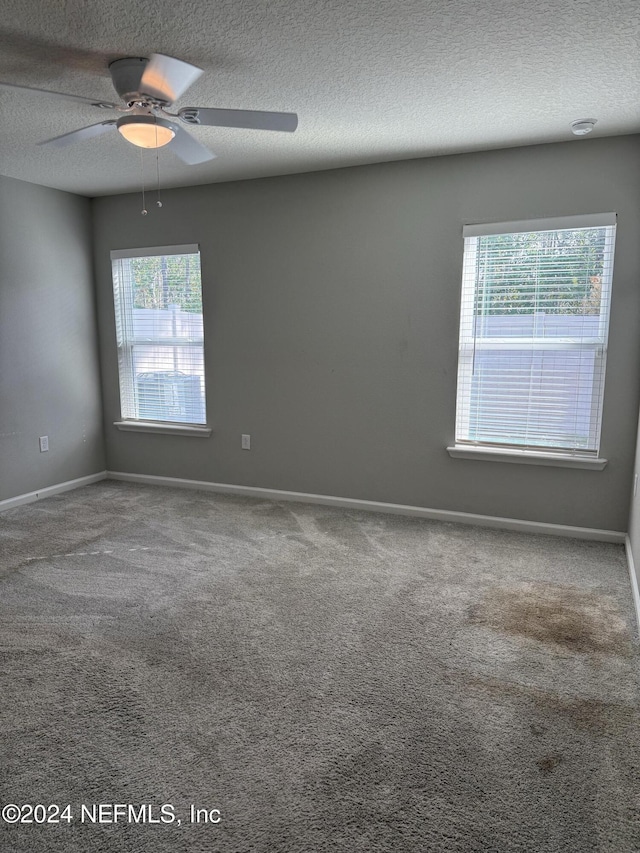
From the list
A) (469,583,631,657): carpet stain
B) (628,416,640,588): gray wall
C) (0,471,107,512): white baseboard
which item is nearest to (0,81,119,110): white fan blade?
(469,583,631,657): carpet stain

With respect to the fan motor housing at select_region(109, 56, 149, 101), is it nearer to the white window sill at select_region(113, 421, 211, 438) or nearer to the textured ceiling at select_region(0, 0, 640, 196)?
the textured ceiling at select_region(0, 0, 640, 196)

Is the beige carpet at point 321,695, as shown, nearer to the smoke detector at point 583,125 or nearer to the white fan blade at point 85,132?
the white fan blade at point 85,132

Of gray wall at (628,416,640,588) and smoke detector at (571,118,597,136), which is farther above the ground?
smoke detector at (571,118,597,136)

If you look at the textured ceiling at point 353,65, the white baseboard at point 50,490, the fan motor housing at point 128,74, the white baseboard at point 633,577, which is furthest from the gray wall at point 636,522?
the white baseboard at point 50,490

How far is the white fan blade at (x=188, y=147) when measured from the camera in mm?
2441

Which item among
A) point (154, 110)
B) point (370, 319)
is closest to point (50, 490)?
point (370, 319)

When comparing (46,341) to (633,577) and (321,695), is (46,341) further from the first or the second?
(633,577)

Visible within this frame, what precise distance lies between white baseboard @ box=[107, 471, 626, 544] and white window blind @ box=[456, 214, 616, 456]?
502 mm

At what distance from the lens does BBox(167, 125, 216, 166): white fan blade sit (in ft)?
8.01

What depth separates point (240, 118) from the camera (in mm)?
2244

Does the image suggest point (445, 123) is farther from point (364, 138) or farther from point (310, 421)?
point (310, 421)

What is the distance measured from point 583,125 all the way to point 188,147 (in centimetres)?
204

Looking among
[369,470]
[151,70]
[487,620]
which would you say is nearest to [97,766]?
[487,620]

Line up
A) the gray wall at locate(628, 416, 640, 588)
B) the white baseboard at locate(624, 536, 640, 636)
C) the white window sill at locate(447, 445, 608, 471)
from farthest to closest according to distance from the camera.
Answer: the white window sill at locate(447, 445, 608, 471)
the gray wall at locate(628, 416, 640, 588)
the white baseboard at locate(624, 536, 640, 636)
